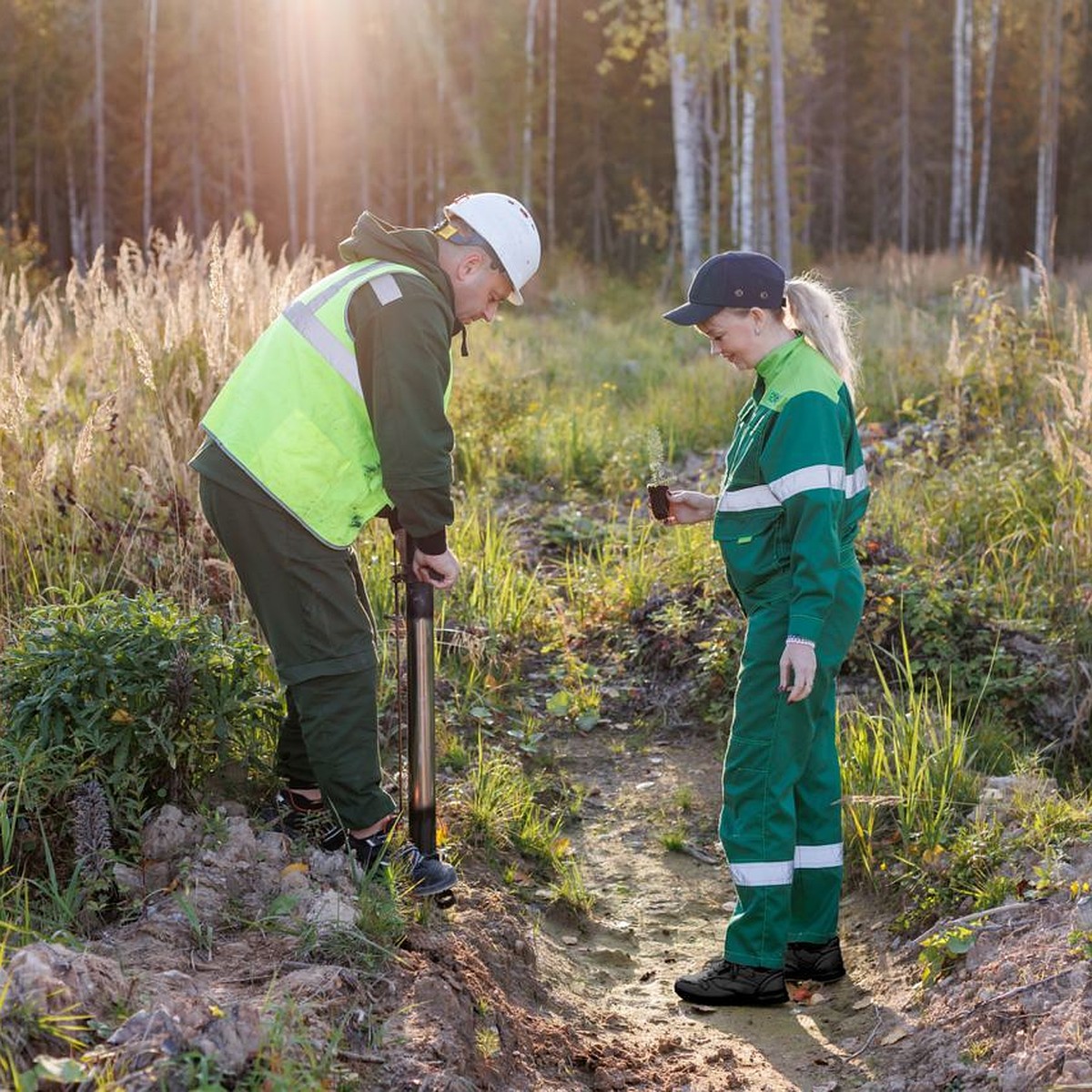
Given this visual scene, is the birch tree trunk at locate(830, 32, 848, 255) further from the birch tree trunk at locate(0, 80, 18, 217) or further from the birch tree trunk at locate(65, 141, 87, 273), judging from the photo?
the birch tree trunk at locate(0, 80, 18, 217)

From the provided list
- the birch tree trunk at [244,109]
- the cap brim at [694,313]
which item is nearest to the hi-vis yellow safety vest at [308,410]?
the cap brim at [694,313]

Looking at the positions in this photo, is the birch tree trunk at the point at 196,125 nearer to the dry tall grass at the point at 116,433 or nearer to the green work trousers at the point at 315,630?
the dry tall grass at the point at 116,433

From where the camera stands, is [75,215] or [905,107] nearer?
[75,215]

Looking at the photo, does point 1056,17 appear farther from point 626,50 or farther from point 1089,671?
point 1089,671

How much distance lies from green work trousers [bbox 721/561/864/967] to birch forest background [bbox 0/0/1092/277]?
1032 inches

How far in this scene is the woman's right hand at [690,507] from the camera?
174 inches

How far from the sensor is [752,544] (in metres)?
3.94

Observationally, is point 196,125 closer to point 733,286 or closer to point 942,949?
point 733,286

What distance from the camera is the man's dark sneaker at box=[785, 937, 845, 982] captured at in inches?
165

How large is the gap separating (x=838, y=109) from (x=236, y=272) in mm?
36456

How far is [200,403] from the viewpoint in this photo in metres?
6.42

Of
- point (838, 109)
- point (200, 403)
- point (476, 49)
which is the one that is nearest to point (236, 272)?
point (200, 403)

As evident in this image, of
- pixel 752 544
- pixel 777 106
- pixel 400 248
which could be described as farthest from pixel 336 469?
pixel 777 106

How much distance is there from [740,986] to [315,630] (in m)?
1.72
